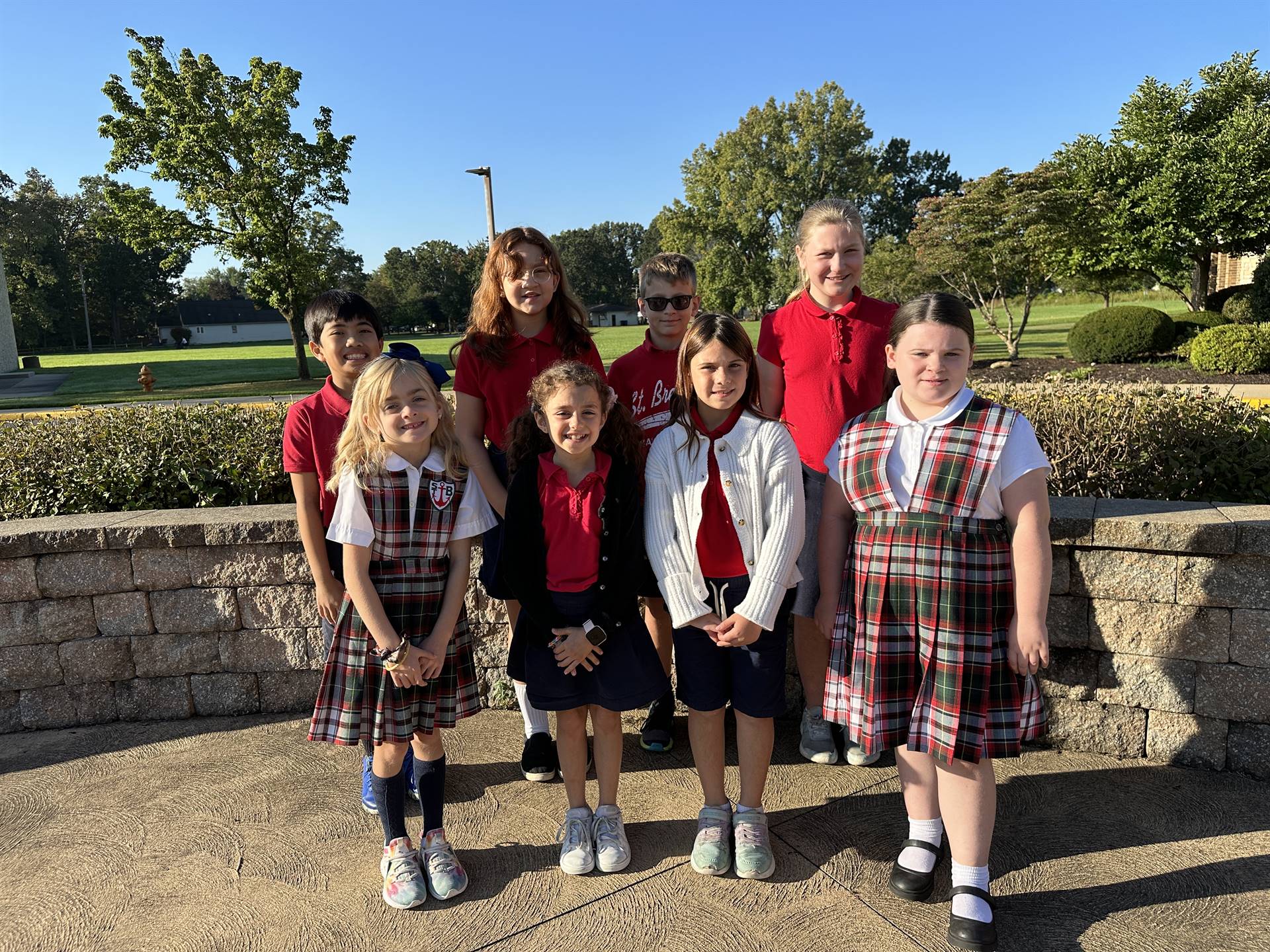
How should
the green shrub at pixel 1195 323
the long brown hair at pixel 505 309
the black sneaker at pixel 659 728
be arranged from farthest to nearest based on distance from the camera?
the green shrub at pixel 1195 323
the black sneaker at pixel 659 728
the long brown hair at pixel 505 309

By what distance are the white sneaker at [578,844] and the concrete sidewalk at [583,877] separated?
0.03 meters

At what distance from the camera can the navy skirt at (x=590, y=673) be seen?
2383 millimetres

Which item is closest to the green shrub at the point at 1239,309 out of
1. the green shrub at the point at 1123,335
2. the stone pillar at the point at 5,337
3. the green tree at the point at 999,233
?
the green shrub at the point at 1123,335

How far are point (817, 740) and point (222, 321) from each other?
9314 centimetres

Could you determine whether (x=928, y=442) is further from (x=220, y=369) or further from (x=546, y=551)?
(x=220, y=369)

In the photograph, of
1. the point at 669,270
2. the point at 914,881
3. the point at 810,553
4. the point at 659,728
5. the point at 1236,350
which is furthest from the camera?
the point at 1236,350

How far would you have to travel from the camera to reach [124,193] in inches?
840

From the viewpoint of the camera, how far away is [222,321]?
83500mm

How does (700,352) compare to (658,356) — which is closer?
(700,352)

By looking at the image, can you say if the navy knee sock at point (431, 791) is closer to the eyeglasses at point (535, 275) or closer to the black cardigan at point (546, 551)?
the black cardigan at point (546, 551)

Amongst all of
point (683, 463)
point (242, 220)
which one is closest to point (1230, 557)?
point (683, 463)

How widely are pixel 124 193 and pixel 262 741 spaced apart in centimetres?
2340

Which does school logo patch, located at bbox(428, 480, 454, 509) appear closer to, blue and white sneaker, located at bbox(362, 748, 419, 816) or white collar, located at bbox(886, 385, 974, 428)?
blue and white sneaker, located at bbox(362, 748, 419, 816)

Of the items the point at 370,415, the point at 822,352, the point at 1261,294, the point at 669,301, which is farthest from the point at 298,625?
the point at 1261,294
